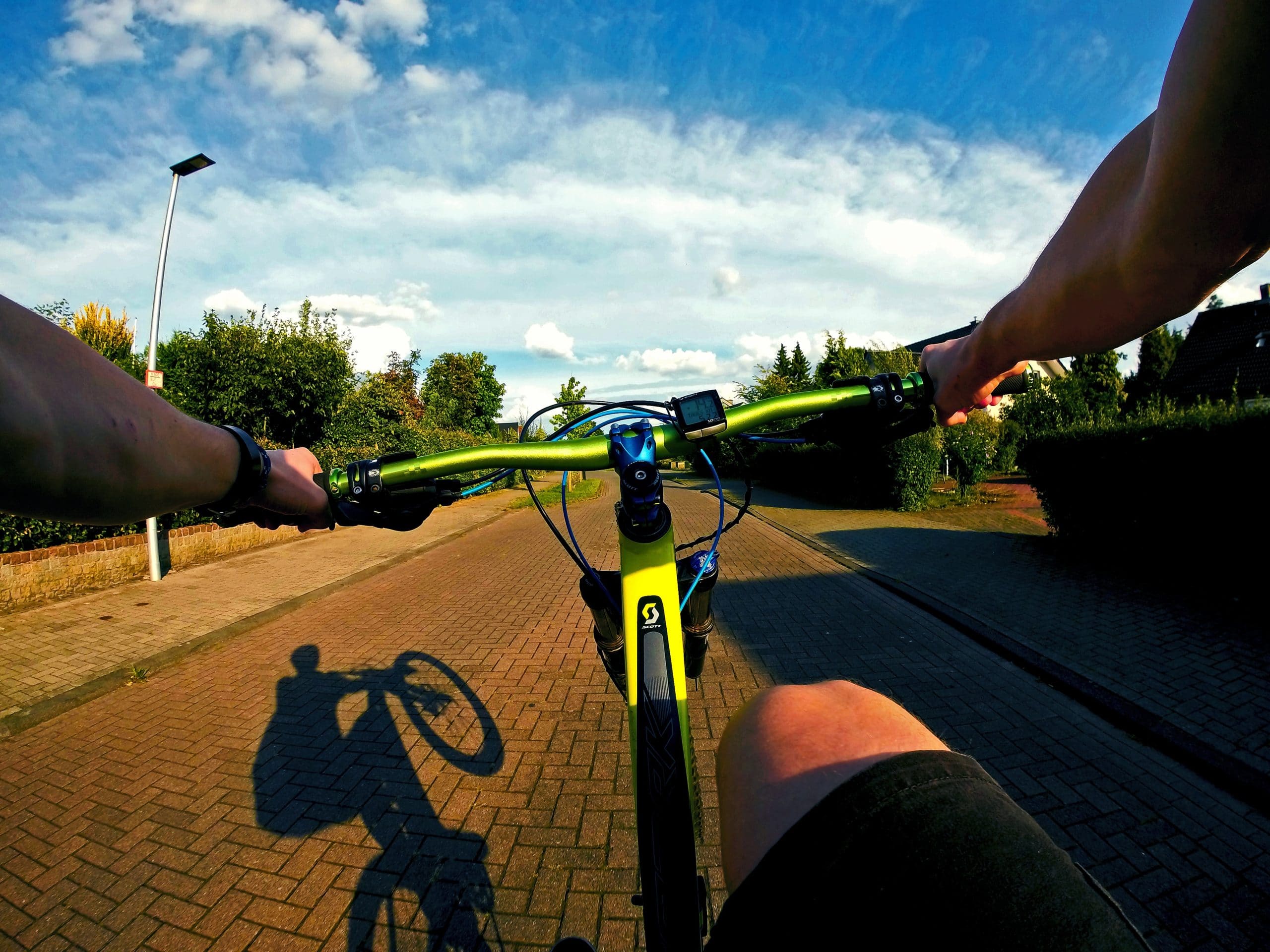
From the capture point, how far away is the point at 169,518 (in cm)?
984

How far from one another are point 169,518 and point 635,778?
1151 cm

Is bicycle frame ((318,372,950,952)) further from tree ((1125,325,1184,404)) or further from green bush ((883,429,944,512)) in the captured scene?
tree ((1125,325,1184,404))

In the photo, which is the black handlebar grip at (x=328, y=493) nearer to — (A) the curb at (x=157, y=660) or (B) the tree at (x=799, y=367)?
(A) the curb at (x=157, y=660)

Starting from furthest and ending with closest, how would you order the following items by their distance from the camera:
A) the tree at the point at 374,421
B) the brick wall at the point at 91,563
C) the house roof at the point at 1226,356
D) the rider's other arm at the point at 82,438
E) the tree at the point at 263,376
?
1. the house roof at the point at 1226,356
2. the tree at the point at 374,421
3. the tree at the point at 263,376
4. the brick wall at the point at 91,563
5. the rider's other arm at the point at 82,438

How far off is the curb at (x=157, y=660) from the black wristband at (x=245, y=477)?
523cm

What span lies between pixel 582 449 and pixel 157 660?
628cm

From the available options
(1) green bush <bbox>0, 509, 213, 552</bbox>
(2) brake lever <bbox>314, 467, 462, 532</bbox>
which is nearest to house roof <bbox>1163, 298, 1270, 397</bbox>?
(2) brake lever <bbox>314, 467, 462, 532</bbox>

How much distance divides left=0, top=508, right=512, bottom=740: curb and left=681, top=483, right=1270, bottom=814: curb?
5517 millimetres

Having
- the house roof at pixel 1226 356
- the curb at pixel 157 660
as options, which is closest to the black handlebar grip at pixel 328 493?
the curb at pixel 157 660

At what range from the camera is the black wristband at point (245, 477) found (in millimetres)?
1157

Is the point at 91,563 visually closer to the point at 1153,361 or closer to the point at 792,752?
the point at 792,752

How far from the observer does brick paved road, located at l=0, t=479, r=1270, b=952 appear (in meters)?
2.54

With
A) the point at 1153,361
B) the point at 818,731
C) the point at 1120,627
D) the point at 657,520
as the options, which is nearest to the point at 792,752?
the point at 818,731

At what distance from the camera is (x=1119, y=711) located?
404cm
